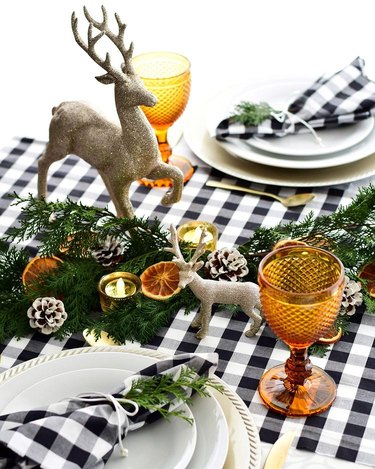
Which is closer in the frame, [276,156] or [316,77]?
[276,156]

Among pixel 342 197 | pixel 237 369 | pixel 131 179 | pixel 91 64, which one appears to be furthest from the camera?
pixel 91 64

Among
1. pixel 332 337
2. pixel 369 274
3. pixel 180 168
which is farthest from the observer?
pixel 180 168

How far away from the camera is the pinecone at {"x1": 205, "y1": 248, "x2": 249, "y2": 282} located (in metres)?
1.49

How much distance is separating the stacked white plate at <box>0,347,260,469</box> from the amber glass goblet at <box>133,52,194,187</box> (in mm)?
671

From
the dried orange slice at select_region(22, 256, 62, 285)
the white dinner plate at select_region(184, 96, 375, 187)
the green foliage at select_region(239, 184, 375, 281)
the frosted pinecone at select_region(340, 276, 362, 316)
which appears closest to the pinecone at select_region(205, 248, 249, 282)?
the green foliage at select_region(239, 184, 375, 281)

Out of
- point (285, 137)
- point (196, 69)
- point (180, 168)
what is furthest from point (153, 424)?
point (196, 69)

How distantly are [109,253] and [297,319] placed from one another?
45cm

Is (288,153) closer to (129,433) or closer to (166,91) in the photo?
(166,91)

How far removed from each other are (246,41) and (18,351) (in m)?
2.13

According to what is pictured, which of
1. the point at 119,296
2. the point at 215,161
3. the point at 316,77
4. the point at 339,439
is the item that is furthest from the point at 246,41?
the point at 339,439

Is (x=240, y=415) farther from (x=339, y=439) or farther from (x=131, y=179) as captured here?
(x=131, y=179)

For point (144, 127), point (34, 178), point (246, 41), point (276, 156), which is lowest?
point (246, 41)

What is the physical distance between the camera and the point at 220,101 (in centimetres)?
206

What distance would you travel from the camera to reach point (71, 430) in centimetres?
112
